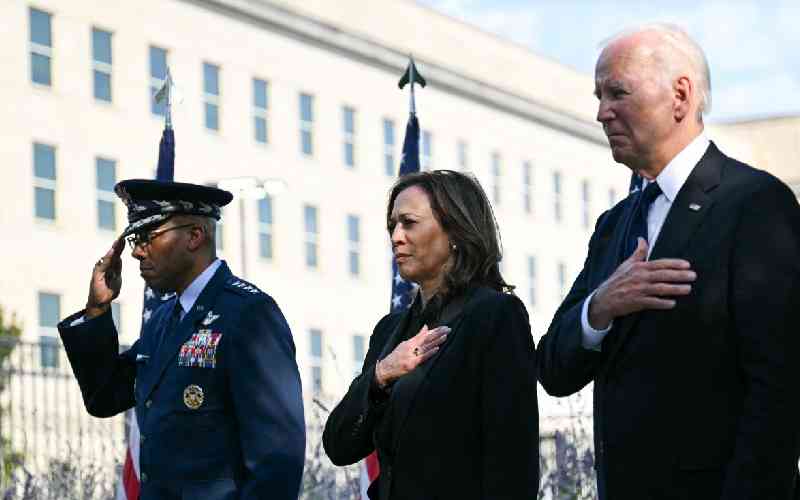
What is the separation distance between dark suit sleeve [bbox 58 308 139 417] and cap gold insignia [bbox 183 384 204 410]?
52 cm

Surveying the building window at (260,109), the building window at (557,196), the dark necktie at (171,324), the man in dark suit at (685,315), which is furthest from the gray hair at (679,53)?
the building window at (557,196)

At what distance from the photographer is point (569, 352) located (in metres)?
5.16

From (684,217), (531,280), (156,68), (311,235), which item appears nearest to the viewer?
(684,217)

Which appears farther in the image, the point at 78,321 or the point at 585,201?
the point at 585,201

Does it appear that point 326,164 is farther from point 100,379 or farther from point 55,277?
point 100,379

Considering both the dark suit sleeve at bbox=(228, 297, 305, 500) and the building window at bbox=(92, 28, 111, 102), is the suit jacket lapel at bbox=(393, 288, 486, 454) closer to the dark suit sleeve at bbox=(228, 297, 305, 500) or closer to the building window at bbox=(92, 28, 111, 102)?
the dark suit sleeve at bbox=(228, 297, 305, 500)

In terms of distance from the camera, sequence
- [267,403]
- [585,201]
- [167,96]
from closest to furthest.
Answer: [267,403] < [167,96] < [585,201]

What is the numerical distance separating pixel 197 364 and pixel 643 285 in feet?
7.25

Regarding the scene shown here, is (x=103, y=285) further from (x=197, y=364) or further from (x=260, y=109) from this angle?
(x=260, y=109)

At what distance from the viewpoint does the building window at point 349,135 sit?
54.8 meters

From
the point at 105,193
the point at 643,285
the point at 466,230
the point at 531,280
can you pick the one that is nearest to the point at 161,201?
the point at 466,230

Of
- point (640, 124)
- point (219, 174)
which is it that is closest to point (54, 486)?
point (640, 124)

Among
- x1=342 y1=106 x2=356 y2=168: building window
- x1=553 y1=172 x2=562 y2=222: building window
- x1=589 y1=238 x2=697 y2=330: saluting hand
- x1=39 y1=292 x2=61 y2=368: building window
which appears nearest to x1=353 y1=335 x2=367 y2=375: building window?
x1=342 y1=106 x2=356 y2=168: building window

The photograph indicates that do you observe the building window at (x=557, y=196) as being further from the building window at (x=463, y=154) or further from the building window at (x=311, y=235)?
the building window at (x=311, y=235)
